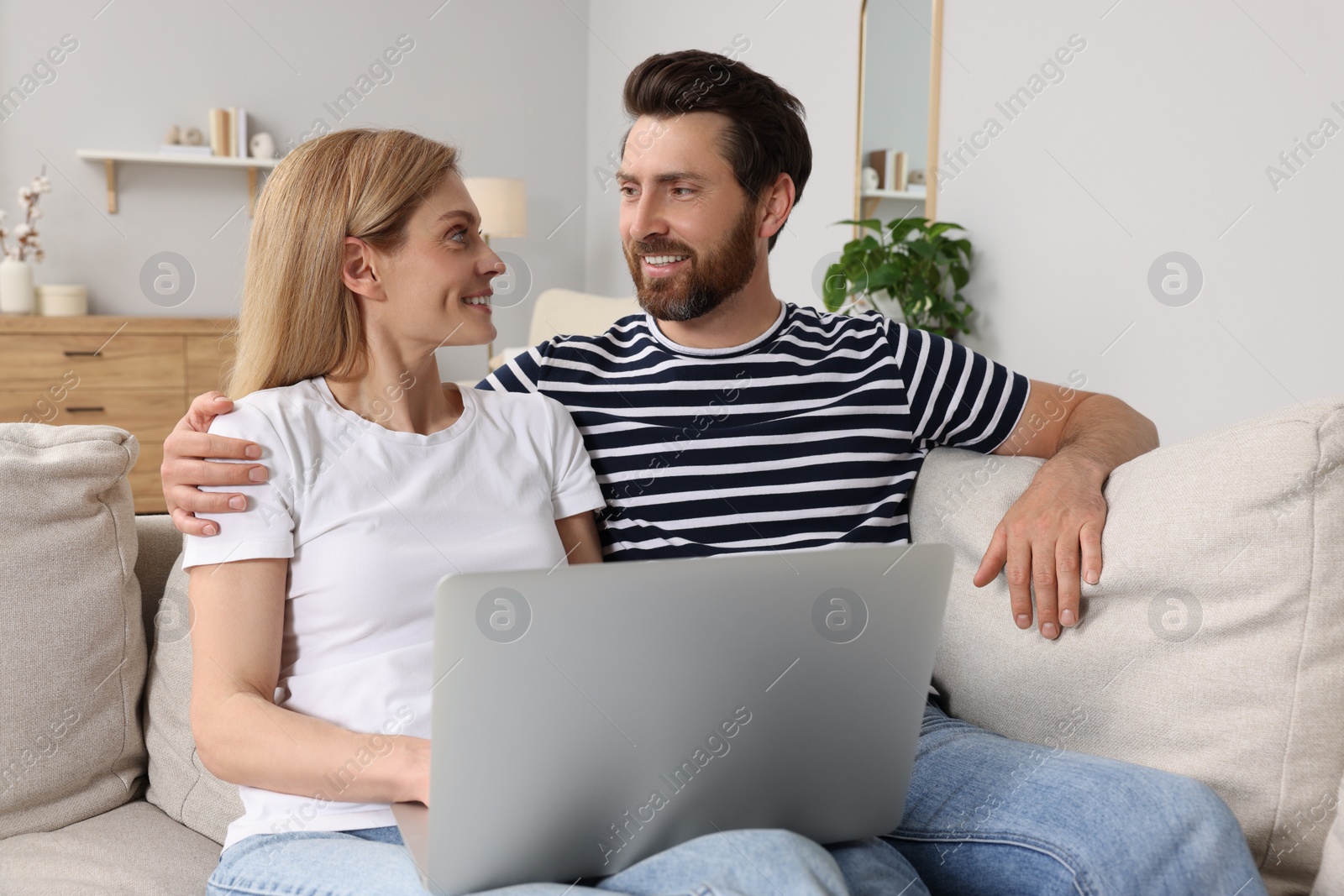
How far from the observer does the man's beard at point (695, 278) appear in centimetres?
149

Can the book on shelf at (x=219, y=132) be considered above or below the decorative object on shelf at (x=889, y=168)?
above

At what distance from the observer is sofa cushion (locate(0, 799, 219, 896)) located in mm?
1098

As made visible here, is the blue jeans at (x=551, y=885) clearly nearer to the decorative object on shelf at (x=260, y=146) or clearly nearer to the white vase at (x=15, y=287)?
the white vase at (x=15, y=287)

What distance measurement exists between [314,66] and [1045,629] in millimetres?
4665

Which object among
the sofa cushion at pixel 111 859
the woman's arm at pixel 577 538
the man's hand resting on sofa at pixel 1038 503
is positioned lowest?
the sofa cushion at pixel 111 859

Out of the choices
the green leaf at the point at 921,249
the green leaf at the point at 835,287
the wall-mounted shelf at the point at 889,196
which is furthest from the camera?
the wall-mounted shelf at the point at 889,196

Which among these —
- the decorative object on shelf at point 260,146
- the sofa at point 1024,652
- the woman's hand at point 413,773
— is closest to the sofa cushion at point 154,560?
the sofa at point 1024,652

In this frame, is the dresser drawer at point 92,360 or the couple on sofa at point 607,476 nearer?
the couple on sofa at point 607,476

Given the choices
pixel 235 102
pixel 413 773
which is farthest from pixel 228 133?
pixel 413 773

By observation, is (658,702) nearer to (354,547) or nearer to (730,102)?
(354,547)

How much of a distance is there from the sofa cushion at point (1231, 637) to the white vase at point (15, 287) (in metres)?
4.30

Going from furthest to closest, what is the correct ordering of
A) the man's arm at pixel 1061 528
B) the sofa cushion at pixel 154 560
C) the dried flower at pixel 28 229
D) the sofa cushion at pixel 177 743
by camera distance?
the dried flower at pixel 28 229, the sofa cushion at pixel 154 560, the sofa cushion at pixel 177 743, the man's arm at pixel 1061 528

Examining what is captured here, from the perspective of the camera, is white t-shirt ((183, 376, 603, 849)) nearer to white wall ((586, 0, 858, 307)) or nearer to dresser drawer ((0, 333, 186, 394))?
white wall ((586, 0, 858, 307))

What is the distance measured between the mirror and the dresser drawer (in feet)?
9.39
